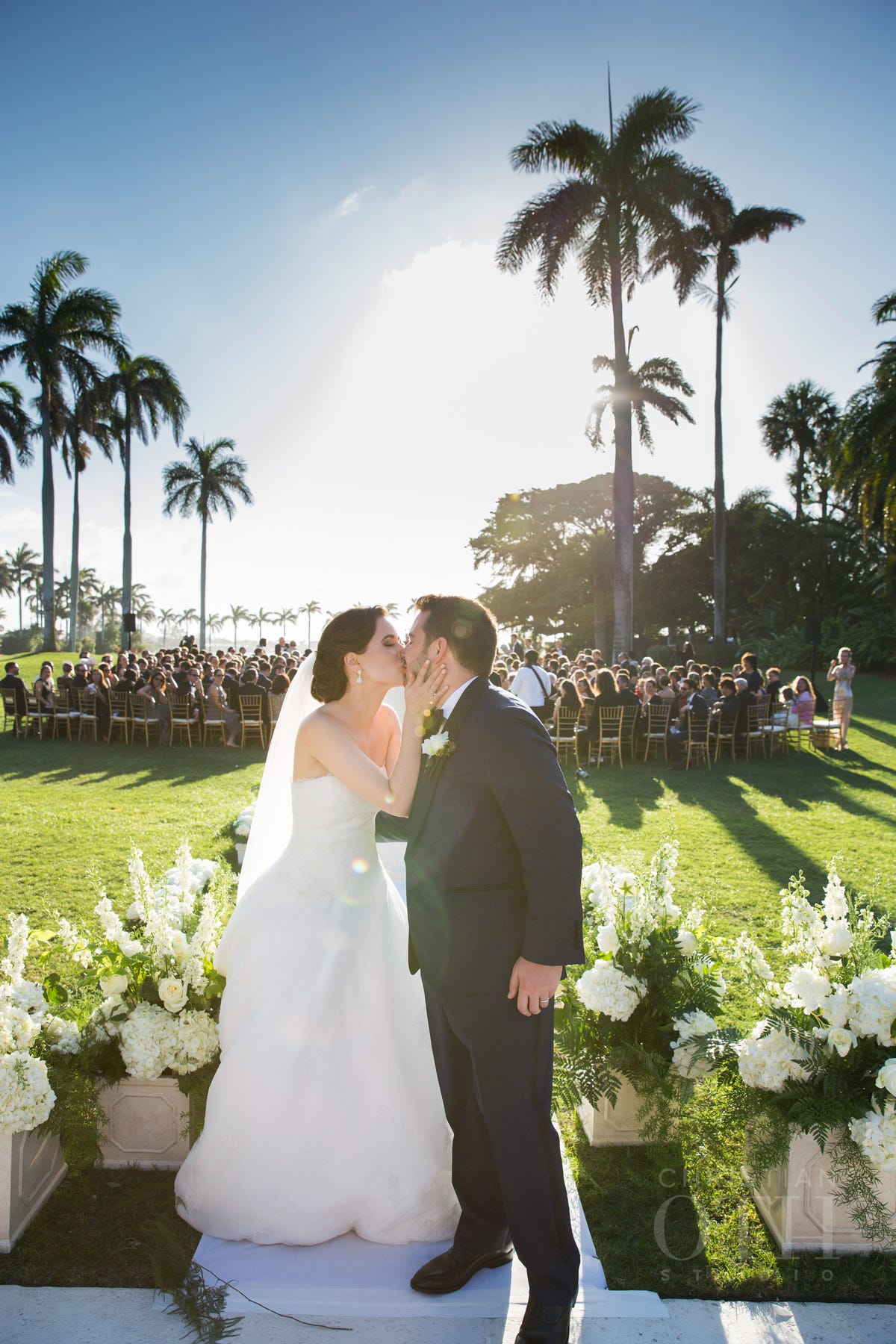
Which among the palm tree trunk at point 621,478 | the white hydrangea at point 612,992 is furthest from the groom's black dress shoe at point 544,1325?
the palm tree trunk at point 621,478

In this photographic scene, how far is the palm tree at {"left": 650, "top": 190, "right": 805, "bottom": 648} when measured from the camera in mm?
22766

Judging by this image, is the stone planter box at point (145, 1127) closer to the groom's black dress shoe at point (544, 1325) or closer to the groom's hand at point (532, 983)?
the groom's black dress shoe at point (544, 1325)

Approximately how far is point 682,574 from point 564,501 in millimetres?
9859

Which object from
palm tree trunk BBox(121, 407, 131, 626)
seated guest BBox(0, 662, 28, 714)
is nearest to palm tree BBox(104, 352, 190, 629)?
palm tree trunk BBox(121, 407, 131, 626)

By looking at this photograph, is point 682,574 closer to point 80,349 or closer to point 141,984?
point 80,349

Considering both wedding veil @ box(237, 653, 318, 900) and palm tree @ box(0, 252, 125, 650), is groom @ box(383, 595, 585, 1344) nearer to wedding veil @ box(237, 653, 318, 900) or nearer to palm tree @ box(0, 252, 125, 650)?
wedding veil @ box(237, 653, 318, 900)

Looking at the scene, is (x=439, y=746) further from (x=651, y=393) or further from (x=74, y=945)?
(x=651, y=393)

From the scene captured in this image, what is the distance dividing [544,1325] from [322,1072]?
1.12 m

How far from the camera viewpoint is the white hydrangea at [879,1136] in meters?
2.79

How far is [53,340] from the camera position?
3516cm

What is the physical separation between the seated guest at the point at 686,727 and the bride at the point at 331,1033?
42.8 feet

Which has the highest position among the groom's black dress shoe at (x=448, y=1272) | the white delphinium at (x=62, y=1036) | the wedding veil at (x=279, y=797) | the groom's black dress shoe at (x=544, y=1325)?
the wedding veil at (x=279, y=797)

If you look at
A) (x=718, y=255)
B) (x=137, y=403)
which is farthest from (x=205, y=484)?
(x=718, y=255)

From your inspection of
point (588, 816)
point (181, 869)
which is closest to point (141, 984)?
point (181, 869)
